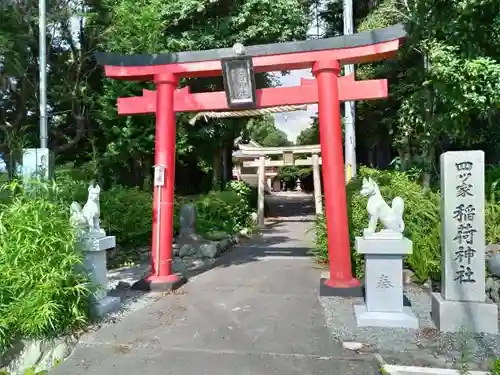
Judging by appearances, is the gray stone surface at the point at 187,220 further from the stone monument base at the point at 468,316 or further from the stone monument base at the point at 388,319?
the stone monument base at the point at 468,316

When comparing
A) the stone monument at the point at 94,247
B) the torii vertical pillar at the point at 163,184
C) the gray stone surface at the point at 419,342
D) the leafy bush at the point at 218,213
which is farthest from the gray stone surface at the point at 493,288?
the leafy bush at the point at 218,213

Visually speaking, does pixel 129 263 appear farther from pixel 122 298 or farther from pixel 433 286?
pixel 433 286

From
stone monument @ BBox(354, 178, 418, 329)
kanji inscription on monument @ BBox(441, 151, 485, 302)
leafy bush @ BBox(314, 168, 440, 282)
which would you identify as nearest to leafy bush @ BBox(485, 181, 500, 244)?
leafy bush @ BBox(314, 168, 440, 282)

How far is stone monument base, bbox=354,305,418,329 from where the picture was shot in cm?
445

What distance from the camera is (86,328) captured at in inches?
175

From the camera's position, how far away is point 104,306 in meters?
4.92

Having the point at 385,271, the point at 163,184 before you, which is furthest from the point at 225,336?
the point at 163,184

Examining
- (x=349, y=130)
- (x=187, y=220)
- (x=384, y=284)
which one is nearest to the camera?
(x=384, y=284)

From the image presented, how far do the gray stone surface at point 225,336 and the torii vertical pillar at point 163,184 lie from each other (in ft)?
1.81

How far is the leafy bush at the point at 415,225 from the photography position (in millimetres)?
6160

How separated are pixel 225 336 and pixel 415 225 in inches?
158

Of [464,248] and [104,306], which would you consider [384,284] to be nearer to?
[464,248]

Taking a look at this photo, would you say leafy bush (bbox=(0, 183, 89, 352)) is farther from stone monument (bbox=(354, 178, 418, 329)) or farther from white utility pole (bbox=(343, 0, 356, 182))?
white utility pole (bbox=(343, 0, 356, 182))

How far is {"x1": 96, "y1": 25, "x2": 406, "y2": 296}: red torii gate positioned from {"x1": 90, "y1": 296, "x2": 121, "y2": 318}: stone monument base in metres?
0.98
